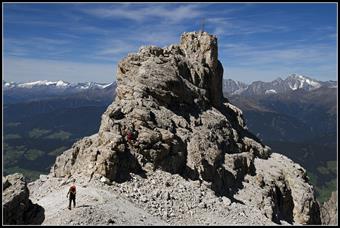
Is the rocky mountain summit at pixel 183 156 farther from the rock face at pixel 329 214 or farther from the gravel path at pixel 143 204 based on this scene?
the rock face at pixel 329 214

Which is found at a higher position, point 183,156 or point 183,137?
point 183,137

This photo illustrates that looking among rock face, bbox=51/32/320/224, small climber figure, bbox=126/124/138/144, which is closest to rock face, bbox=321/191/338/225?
rock face, bbox=51/32/320/224

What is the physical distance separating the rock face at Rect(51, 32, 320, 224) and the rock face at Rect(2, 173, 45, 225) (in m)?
7.67

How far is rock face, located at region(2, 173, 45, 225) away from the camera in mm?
33156

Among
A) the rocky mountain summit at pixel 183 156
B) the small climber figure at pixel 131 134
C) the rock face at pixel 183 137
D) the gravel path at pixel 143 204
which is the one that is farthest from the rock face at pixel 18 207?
the small climber figure at pixel 131 134

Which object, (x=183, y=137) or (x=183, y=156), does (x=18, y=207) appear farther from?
(x=183, y=137)

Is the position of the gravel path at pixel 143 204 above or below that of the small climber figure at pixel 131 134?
below

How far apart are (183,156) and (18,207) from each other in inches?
873

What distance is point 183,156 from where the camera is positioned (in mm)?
51938

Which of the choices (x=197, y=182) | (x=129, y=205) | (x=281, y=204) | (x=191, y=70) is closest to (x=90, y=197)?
(x=129, y=205)

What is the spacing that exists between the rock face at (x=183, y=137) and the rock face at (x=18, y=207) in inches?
302

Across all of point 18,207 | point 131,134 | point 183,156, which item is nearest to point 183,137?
point 183,156

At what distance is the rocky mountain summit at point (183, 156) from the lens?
42625mm

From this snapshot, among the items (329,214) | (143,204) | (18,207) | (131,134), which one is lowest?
(329,214)
